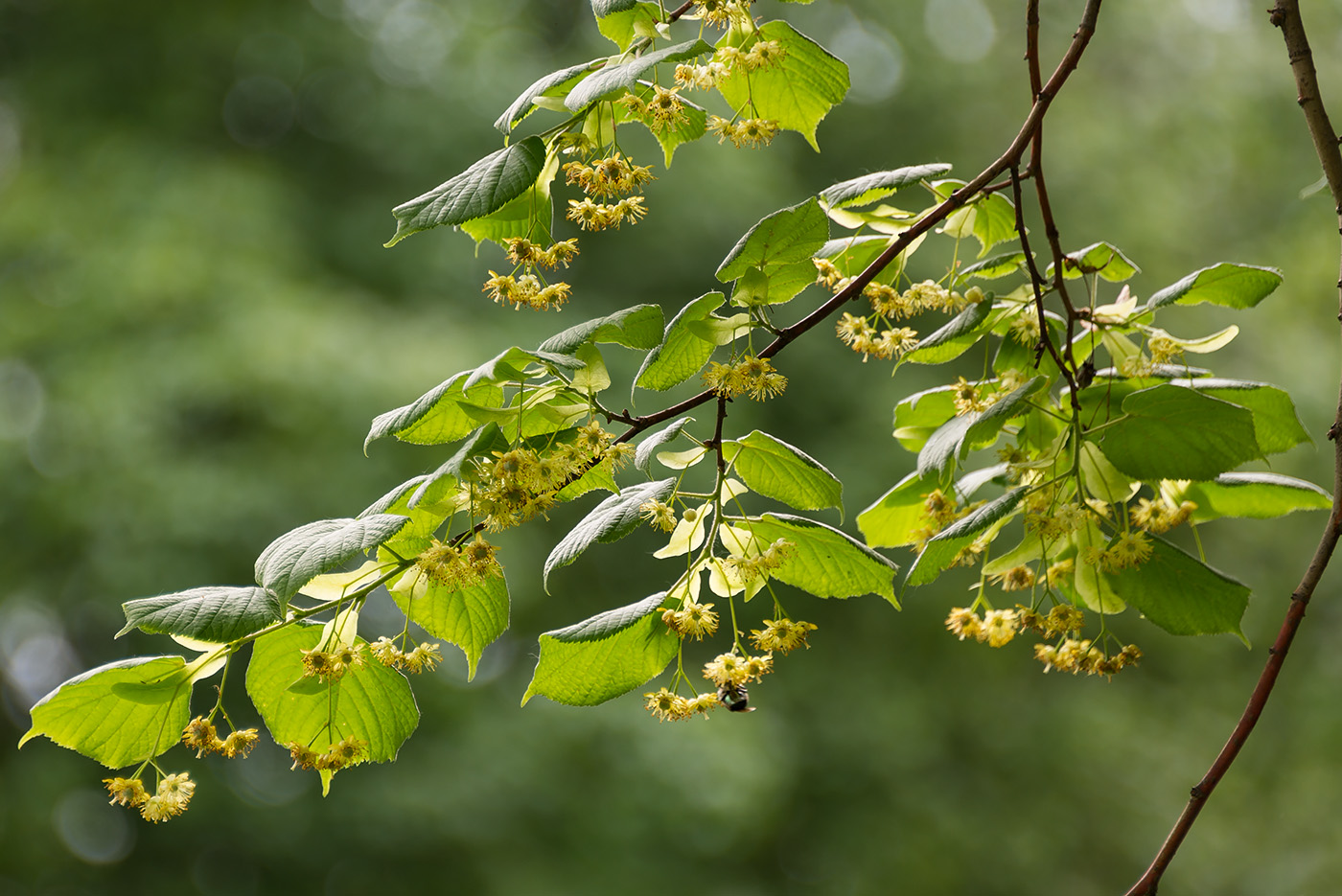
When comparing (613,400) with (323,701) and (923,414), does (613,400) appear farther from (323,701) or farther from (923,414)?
(323,701)

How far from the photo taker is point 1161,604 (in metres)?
0.65

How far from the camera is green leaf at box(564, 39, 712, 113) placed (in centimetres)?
48

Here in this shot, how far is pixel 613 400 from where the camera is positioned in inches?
120

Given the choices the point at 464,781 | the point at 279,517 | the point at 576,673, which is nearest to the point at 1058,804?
the point at 464,781

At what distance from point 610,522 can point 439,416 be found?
126mm

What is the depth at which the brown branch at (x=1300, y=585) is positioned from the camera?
54 centimetres

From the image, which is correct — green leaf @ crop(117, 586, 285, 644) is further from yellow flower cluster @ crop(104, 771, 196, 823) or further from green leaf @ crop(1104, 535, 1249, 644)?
green leaf @ crop(1104, 535, 1249, 644)

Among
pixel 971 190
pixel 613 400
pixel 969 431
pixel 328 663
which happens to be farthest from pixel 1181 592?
pixel 613 400

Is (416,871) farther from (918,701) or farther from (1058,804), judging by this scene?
(1058,804)

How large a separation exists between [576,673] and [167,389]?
249cm

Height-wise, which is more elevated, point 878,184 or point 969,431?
point 878,184

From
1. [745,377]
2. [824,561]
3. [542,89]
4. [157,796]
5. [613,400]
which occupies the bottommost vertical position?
[613,400]

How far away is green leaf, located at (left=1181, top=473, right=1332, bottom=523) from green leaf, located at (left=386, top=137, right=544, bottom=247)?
0.50 m

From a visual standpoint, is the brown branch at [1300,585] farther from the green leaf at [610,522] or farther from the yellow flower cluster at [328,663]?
the yellow flower cluster at [328,663]
